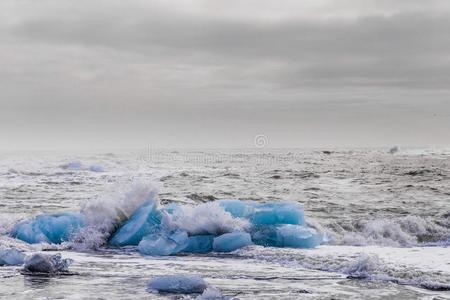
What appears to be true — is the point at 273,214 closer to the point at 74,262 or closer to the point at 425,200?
the point at 74,262

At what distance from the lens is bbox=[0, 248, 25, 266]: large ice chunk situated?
6.69 meters

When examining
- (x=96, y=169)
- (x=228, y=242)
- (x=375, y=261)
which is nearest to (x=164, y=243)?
(x=228, y=242)

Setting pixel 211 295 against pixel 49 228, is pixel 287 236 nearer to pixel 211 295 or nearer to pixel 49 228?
pixel 211 295

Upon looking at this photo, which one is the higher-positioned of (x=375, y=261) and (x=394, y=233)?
(x=375, y=261)

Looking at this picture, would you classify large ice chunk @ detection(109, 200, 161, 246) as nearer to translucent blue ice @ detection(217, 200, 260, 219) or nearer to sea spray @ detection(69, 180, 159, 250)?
sea spray @ detection(69, 180, 159, 250)

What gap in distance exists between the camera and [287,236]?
8.59 m

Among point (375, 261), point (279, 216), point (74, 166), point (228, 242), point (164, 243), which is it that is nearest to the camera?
point (375, 261)

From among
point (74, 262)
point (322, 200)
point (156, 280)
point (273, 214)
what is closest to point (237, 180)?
point (322, 200)

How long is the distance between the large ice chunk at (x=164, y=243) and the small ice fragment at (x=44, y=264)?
1749 millimetres

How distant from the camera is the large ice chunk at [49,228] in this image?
9039mm

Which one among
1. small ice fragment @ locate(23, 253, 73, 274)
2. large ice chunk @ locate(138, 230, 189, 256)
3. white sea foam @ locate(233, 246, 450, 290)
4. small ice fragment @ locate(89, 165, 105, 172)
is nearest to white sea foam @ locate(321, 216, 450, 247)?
white sea foam @ locate(233, 246, 450, 290)

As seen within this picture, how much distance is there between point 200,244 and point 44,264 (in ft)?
8.86

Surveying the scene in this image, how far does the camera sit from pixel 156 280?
5.42m

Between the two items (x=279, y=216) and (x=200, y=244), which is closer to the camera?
(x=200, y=244)
